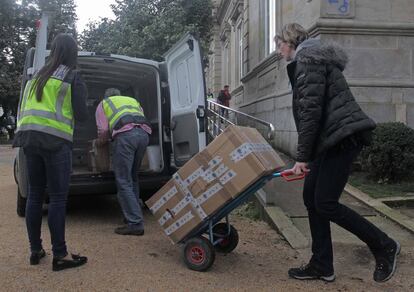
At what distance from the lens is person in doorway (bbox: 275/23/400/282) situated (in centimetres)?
354

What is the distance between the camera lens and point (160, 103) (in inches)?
246

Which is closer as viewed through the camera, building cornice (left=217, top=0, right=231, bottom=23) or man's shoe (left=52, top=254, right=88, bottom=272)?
man's shoe (left=52, top=254, right=88, bottom=272)

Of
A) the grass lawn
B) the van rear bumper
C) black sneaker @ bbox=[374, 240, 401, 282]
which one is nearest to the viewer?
black sneaker @ bbox=[374, 240, 401, 282]

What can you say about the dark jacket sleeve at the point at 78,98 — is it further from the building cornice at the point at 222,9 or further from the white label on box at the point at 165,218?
the building cornice at the point at 222,9

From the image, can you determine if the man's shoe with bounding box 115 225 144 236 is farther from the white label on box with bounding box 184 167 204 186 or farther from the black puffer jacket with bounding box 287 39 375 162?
the black puffer jacket with bounding box 287 39 375 162

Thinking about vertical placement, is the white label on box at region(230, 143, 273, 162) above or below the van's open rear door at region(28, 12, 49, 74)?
below

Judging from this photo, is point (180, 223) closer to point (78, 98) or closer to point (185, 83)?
point (78, 98)

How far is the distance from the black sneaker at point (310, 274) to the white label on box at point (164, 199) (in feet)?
3.87

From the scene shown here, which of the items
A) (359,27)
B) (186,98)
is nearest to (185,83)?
(186,98)

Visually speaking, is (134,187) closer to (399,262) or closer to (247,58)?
(399,262)

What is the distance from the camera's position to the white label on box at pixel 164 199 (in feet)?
14.2

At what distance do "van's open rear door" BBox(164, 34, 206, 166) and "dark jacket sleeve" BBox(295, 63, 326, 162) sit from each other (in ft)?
6.73

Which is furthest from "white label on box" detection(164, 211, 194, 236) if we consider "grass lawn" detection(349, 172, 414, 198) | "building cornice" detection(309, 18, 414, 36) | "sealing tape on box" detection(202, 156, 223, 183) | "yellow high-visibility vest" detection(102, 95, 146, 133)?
"building cornice" detection(309, 18, 414, 36)

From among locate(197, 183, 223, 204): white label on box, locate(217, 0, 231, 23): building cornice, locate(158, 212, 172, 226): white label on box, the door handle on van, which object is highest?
locate(217, 0, 231, 23): building cornice
